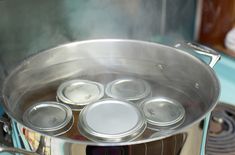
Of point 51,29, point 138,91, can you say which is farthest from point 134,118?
point 51,29

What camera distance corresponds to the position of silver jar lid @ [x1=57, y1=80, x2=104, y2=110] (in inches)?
28.4

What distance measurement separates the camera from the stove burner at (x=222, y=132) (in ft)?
2.69

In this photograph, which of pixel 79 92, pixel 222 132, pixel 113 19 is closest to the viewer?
pixel 79 92

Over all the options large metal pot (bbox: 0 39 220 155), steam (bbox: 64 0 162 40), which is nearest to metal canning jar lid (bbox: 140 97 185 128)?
large metal pot (bbox: 0 39 220 155)

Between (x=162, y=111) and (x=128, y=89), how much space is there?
0.29 feet

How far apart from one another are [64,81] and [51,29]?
160 millimetres

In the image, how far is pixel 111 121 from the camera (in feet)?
2.05

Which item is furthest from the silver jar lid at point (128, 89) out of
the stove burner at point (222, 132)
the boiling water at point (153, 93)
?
the stove burner at point (222, 132)

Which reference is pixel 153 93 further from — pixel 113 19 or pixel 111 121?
pixel 113 19

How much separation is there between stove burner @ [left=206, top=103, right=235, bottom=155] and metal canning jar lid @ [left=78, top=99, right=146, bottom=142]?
240 millimetres

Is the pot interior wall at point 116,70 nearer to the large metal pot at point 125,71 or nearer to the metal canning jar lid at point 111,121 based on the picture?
the large metal pot at point 125,71

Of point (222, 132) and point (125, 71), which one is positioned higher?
point (125, 71)

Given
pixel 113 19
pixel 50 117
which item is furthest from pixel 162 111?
pixel 113 19

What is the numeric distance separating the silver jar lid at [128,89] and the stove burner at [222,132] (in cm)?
19
